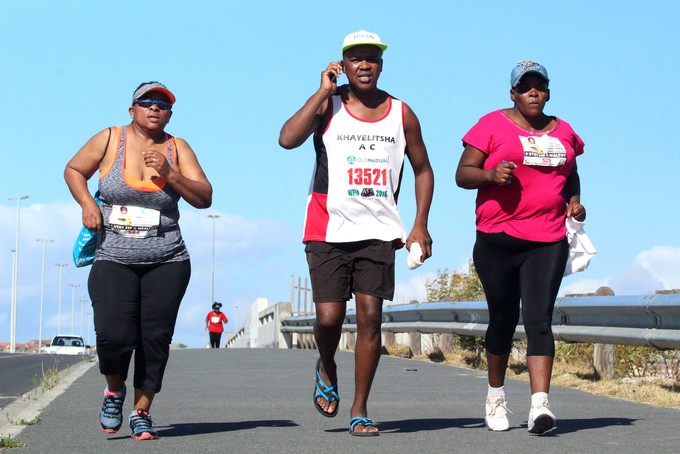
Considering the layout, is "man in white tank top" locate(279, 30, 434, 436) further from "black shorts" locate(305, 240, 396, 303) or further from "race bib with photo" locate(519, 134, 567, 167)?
"race bib with photo" locate(519, 134, 567, 167)

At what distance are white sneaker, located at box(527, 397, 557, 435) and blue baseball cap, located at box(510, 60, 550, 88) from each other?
73.0 inches

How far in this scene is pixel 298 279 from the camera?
4081cm

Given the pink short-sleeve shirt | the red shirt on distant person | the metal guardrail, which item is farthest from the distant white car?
the pink short-sleeve shirt

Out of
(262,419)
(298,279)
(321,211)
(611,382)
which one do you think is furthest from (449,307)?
(298,279)

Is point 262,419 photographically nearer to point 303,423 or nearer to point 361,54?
point 303,423

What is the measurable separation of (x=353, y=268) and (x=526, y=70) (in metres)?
1.52

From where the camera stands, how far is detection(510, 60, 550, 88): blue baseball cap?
7637 mm

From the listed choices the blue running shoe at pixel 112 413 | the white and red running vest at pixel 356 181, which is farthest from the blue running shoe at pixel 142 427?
the white and red running vest at pixel 356 181

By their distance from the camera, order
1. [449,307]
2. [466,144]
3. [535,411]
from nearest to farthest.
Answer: [535,411] → [466,144] → [449,307]

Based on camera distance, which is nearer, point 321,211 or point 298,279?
point 321,211

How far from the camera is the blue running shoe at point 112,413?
7.39 meters

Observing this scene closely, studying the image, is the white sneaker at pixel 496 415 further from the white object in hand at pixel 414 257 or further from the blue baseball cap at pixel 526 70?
the blue baseball cap at pixel 526 70

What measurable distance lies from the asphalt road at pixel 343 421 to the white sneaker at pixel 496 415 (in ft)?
0.27

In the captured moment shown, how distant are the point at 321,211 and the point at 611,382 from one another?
5.01 metres
